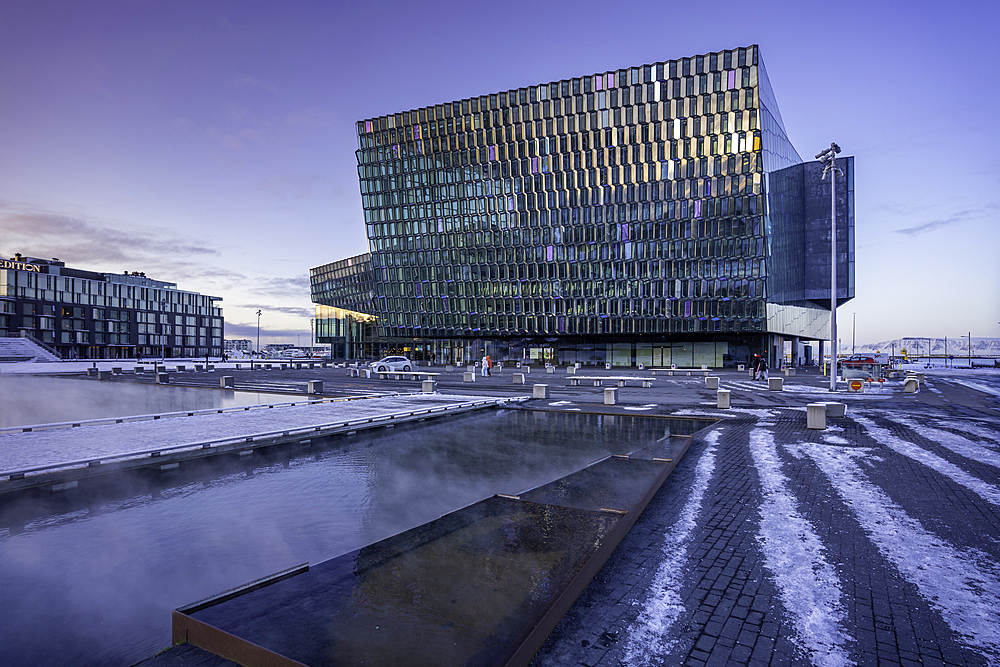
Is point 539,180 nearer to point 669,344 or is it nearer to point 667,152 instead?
point 667,152

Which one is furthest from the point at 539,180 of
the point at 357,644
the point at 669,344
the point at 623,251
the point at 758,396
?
the point at 357,644

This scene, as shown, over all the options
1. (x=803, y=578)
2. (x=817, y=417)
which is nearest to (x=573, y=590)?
(x=803, y=578)

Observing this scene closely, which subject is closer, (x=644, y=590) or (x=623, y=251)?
(x=644, y=590)

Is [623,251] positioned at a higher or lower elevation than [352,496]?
higher

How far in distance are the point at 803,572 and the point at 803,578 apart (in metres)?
0.15

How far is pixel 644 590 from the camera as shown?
15.8 feet

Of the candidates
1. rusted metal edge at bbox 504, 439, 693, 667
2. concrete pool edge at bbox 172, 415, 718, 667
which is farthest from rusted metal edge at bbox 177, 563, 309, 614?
rusted metal edge at bbox 504, 439, 693, 667

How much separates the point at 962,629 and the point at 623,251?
212 ft

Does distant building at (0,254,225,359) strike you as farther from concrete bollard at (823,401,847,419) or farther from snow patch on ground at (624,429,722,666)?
snow patch on ground at (624,429,722,666)

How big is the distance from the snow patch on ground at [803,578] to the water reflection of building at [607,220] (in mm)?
59260

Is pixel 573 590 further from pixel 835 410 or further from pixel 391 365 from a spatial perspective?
pixel 391 365

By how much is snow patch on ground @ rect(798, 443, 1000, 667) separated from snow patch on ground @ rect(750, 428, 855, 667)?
73 cm

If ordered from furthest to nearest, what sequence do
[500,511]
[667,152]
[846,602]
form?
[667,152], [500,511], [846,602]

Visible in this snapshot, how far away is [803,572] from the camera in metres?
5.18
